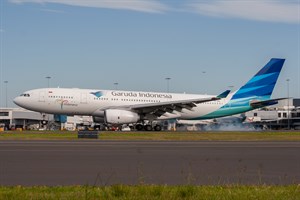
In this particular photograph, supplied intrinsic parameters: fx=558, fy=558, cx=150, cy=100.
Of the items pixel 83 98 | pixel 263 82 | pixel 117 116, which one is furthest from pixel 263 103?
pixel 83 98

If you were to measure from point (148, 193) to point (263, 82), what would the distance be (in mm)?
55286

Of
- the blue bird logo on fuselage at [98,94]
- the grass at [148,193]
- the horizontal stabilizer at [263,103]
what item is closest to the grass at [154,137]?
the blue bird logo on fuselage at [98,94]

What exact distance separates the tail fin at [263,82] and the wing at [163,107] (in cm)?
736

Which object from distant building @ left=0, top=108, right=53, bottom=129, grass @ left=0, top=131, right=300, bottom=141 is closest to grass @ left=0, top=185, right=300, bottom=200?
grass @ left=0, top=131, right=300, bottom=141

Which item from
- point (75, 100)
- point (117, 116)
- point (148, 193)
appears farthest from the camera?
point (75, 100)

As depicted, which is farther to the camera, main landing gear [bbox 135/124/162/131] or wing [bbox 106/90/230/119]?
main landing gear [bbox 135/124/162/131]

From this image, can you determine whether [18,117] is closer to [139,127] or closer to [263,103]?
[139,127]

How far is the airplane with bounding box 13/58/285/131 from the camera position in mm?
56031

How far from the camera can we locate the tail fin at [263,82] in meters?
64.2

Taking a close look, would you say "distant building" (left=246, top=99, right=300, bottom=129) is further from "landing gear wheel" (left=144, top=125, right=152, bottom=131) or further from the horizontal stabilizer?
"landing gear wheel" (left=144, top=125, right=152, bottom=131)

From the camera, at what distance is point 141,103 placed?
5959cm

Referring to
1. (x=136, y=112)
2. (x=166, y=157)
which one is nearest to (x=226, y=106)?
(x=136, y=112)

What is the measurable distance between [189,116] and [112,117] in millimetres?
11253

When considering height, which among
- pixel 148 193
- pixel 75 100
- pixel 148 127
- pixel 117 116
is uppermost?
pixel 75 100
